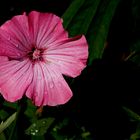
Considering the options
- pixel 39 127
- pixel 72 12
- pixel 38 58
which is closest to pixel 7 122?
pixel 39 127

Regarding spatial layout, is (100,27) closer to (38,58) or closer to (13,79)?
(38,58)

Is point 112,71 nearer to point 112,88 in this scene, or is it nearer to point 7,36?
point 112,88

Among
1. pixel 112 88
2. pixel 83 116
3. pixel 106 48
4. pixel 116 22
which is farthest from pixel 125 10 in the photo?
pixel 83 116

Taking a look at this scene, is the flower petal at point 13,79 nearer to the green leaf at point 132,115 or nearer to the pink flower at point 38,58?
the pink flower at point 38,58

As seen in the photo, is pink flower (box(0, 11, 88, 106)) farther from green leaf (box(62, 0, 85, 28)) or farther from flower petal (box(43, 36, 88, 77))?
green leaf (box(62, 0, 85, 28))

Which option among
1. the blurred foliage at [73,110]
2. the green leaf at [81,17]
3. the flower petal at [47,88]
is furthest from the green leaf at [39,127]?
the green leaf at [81,17]

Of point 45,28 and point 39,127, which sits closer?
point 45,28

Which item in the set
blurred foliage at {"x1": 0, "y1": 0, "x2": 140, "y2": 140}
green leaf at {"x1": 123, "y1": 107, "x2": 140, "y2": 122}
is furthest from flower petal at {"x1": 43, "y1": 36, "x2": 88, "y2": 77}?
green leaf at {"x1": 123, "y1": 107, "x2": 140, "y2": 122}
